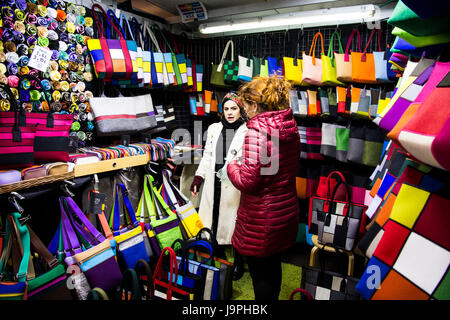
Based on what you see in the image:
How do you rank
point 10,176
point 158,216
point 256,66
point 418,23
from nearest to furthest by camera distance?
point 418,23 → point 10,176 → point 158,216 → point 256,66

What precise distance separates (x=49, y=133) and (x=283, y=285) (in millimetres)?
2442

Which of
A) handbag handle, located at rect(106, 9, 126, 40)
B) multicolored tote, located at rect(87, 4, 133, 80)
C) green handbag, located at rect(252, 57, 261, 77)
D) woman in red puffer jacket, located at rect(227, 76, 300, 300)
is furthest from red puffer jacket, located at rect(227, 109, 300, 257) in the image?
green handbag, located at rect(252, 57, 261, 77)

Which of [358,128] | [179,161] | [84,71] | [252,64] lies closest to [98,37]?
[84,71]

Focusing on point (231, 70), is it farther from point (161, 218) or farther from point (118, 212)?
point (118, 212)

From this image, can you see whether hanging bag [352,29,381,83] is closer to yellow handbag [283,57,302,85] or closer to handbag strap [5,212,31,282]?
yellow handbag [283,57,302,85]

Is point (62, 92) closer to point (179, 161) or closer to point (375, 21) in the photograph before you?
point (179, 161)

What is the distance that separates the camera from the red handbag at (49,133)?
1819 millimetres

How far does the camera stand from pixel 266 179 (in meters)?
1.84

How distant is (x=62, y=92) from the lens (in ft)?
7.80

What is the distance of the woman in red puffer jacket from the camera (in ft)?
5.88

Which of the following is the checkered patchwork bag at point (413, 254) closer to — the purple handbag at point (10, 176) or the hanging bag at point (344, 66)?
the purple handbag at point (10, 176)

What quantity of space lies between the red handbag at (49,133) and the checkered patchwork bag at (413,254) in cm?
192

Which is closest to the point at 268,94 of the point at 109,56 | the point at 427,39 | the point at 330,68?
the point at 427,39
